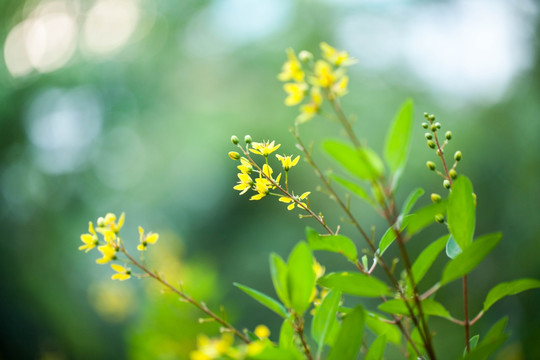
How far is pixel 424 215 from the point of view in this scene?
26 centimetres

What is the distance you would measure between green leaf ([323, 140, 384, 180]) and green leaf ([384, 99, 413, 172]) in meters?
0.02

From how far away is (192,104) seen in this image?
2633 millimetres

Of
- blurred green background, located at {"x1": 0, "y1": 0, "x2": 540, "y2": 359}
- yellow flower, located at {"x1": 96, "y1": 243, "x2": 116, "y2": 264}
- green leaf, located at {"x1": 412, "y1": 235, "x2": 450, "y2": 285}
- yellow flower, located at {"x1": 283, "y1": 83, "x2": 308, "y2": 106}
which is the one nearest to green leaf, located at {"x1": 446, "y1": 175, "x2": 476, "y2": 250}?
green leaf, located at {"x1": 412, "y1": 235, "x2": 450, "y2": 285}

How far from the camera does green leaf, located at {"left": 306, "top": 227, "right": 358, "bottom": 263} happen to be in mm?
269

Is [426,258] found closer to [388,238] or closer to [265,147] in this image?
[388,238]

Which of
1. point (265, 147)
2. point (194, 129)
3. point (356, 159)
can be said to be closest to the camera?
point (356, 159)

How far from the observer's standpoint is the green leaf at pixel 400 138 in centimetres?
23

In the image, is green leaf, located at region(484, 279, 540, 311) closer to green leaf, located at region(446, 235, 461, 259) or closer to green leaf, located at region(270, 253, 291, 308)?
green leaf, located at region(446, 235, 461, 259)

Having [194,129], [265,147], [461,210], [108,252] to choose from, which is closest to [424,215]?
[461,210]

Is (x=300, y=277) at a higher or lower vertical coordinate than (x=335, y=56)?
lower

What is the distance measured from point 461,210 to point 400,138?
0.26 ft

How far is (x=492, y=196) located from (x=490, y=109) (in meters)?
0.50

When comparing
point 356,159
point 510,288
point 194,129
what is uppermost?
point 194,129

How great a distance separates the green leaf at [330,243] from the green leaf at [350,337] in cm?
4
